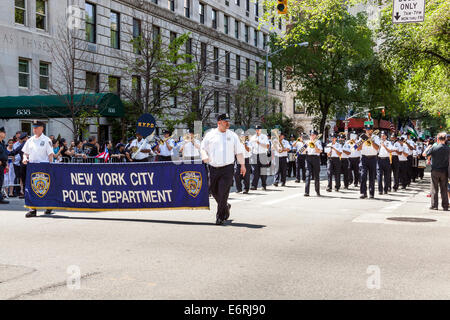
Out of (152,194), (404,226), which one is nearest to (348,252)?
(404,226)

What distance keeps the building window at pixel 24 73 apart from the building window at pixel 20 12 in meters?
1.94

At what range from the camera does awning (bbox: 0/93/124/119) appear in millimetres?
22672

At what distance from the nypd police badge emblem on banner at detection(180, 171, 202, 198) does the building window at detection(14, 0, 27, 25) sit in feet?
64.6

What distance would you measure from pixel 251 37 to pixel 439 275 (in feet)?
170

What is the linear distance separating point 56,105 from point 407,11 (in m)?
14.4

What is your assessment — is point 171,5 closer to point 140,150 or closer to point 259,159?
point 259,159

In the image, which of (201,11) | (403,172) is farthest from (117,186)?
(201,11)

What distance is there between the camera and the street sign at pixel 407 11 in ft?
51.6

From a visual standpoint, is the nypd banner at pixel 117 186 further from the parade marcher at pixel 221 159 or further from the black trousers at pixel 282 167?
the black trousers at pixel 282 167

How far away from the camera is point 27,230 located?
10125 mm

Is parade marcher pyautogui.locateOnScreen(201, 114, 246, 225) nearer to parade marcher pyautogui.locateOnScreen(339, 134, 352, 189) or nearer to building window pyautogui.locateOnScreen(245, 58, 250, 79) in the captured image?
parade marcher pyautogui.locateOnScreen(339, 134, 352, 189)

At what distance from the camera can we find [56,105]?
909 inches

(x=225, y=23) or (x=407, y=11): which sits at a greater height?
(x=225, y=23)
